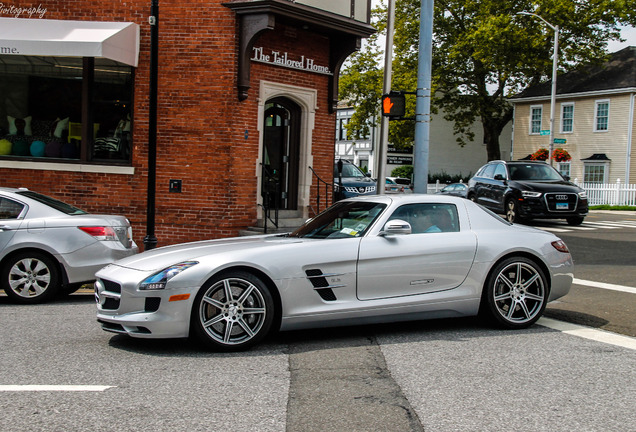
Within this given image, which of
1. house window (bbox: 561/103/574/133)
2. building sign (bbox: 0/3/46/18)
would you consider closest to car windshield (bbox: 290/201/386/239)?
building sign (bbox: 0/3/46/18)

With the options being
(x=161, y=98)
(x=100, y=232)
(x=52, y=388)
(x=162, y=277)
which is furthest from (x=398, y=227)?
(x=161, y=98)

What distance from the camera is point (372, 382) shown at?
5.02 metres

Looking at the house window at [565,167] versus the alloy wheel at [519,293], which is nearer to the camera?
the alloy wheel at [519,293]

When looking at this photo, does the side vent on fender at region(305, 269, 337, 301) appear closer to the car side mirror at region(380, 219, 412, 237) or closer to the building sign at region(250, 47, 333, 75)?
the car side mirror at region(380, 219, 412, 237)

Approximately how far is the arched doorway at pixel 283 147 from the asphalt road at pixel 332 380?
330 inches

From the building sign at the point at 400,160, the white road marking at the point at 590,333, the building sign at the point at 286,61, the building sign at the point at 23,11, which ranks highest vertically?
the building sign at the point at 23,11

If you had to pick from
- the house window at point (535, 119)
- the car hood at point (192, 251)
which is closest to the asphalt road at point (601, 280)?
the car hood at point (192, 251)

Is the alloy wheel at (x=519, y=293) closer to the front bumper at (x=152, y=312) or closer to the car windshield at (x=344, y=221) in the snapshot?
the car windshield at (x=344, y=221)

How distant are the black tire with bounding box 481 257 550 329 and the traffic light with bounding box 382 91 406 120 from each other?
6676mm

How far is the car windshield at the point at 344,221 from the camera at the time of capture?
22.0ft

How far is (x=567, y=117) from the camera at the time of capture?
4159 centimetres

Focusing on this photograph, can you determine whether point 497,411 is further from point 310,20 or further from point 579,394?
point 310,20

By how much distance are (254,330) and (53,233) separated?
384cm

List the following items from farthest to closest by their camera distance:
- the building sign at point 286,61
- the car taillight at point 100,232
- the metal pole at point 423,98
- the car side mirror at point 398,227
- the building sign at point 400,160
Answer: the building sign at point 400,160, the building sign at point 286,61, the metal pole at point 423,98, the car taillight at point 100,232, the car side mirror at point 398,227
